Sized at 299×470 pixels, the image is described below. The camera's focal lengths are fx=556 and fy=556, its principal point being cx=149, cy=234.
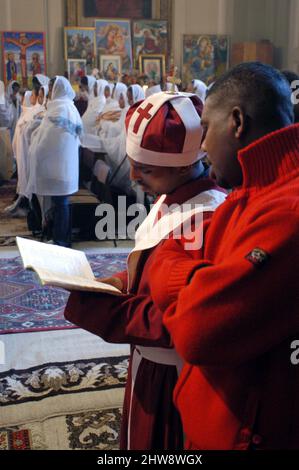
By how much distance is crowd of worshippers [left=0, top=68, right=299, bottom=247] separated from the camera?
18.0 ft

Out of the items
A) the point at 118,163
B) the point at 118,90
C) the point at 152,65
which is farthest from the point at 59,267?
the point at 152,65

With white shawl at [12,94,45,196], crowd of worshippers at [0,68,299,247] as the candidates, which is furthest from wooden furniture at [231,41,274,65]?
white shawl at [12,94,45,196]

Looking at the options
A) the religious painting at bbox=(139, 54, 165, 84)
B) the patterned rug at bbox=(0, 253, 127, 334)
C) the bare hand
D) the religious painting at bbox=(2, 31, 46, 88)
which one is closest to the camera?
the bare hand

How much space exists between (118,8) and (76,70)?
6.07 ft

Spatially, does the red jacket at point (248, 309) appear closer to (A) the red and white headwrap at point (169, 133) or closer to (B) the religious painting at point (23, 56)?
(A) the red and white headwrap at point (169, 133)

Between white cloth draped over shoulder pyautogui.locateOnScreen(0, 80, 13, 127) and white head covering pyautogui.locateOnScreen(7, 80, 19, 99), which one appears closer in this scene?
white cloth draped over shoulder pyautogui.locateOnScreen(0, 80, 13, 127)

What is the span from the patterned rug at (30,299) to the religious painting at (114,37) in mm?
9257

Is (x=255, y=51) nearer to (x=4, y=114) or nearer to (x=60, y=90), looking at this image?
(x=4, y=114)

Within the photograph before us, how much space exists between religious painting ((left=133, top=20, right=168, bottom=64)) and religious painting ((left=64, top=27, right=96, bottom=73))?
1.08 m

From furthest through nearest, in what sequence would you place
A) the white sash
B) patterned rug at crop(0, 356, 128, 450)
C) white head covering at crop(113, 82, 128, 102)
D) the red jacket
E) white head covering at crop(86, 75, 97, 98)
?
1. white head covering at crop(86, 75, 97, 98)
2. white head covering at crop(113, 82, 128, 102)
3. patterned rug at crop(0, 356, 128, 450)
4. the white sash
5. the red jacket

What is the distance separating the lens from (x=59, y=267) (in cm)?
131

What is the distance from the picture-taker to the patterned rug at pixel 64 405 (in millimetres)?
2404

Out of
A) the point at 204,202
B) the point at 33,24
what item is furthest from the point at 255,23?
the point at 204,202

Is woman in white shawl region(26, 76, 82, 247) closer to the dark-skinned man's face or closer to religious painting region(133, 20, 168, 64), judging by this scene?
the dark-skinned man's face
